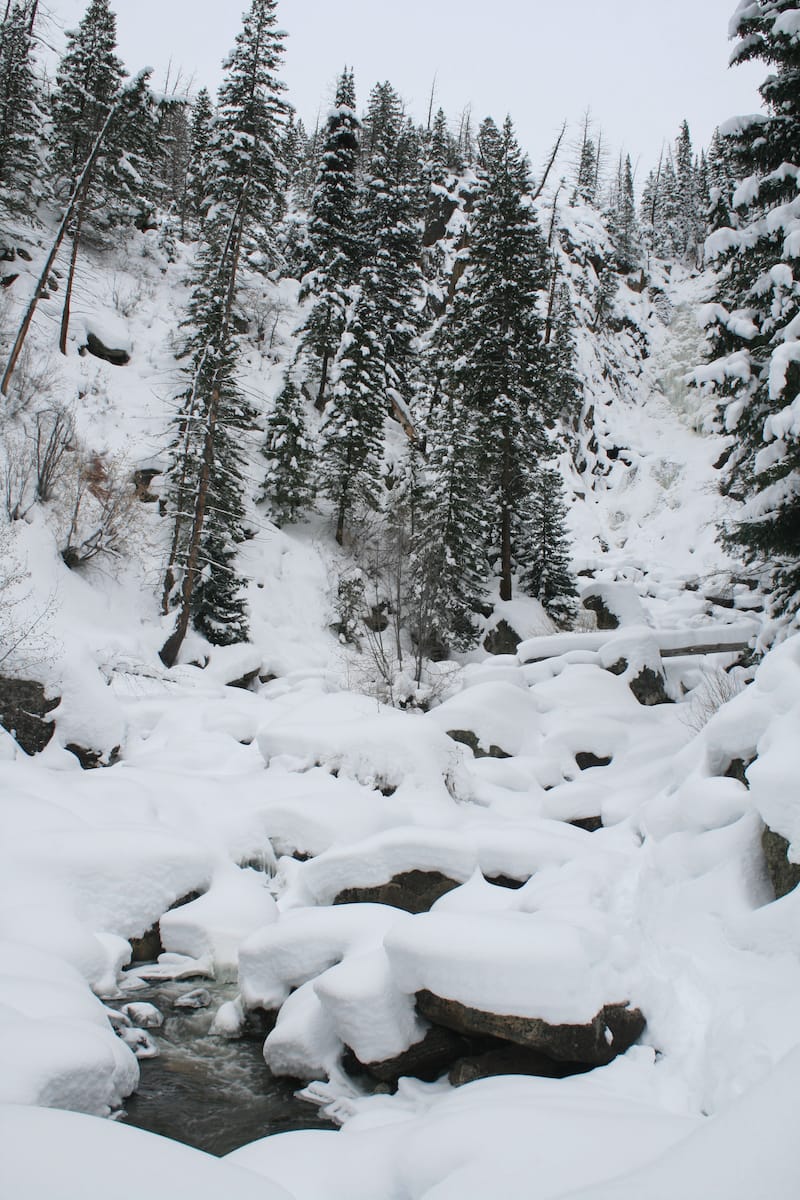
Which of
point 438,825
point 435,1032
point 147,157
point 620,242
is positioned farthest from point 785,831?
Result: point 620,242

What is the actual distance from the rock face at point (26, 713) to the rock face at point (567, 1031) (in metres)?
7.89

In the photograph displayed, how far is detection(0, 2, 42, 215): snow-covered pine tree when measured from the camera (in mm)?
23750

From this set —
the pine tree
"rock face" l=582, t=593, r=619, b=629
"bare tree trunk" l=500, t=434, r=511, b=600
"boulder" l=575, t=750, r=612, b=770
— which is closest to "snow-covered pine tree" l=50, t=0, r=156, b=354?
"bare tree trunk" l=500, t=434, r=511, b=600

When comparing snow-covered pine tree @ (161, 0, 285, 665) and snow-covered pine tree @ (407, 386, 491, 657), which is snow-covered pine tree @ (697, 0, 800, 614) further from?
snow-covered pine tree @ (161, 0, 285, 665)

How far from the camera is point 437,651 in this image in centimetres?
2195

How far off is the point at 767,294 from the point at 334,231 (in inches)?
969

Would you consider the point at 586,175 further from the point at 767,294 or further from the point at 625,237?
the point at 767,294

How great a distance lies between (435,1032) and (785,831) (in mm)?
3123

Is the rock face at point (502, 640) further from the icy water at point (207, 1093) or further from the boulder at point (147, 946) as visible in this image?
the icy water at point (207, 1093)

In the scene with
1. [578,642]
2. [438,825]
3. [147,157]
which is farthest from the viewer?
[147,157]

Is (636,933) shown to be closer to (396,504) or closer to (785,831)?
(785,831)

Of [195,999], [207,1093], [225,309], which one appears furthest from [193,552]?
[207,1093]

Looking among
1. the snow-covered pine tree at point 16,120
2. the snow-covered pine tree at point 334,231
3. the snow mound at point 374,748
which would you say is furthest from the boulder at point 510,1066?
the snow-covered pine tree at point 16,120

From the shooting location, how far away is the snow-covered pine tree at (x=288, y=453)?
25.1m
